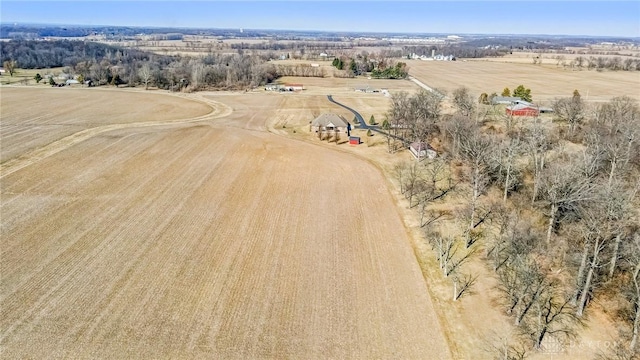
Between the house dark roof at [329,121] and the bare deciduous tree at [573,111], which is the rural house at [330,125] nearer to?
the house dark roof at [329,121]

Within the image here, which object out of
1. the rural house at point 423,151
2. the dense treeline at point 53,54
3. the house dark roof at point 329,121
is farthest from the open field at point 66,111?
the dense treeline at point 53,54

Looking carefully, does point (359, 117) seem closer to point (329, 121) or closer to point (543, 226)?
point (329, 121)

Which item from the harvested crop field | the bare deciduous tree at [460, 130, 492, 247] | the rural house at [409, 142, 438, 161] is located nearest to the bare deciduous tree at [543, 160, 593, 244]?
the bare deciduous tree at [460, 130, 492, 247]

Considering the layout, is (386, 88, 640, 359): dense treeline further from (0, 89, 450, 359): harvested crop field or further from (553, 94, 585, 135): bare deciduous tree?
(0, 89, 450, 359): harvested crop field

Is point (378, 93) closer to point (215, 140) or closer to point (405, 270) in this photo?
point (215, 140)

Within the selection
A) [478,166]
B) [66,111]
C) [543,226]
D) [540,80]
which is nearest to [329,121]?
[478,166]

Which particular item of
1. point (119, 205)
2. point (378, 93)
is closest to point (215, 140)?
point (119, 205)
